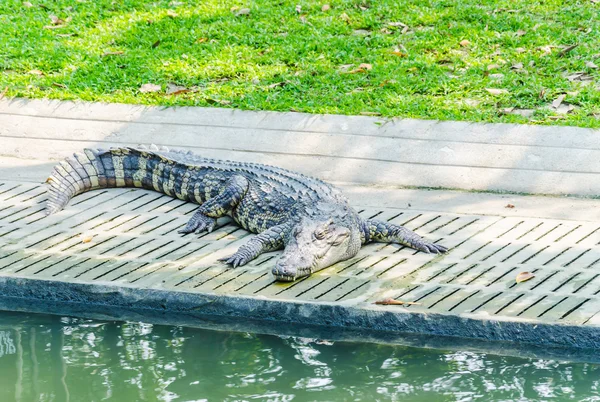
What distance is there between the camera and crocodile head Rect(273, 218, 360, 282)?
19.8 feet

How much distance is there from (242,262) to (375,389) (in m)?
1.41

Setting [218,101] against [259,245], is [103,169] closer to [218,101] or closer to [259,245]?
[218,101]

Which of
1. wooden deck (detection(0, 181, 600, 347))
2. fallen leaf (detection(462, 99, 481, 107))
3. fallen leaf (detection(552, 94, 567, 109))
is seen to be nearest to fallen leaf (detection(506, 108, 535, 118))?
fallen leaf (detection(552, 94, 567, 109))

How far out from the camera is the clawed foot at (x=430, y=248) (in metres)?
6.45

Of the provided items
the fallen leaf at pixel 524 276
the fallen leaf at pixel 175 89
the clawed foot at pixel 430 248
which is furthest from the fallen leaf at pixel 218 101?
the fallen leaf at pixel 524 276

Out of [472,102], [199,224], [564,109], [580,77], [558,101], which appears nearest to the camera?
[199,224]

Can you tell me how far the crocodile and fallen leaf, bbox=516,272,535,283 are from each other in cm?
61

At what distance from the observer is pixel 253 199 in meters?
7.04

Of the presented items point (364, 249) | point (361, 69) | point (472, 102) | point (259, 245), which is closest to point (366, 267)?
point (364, 249)

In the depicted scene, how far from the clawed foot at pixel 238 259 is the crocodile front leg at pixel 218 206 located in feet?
2.11

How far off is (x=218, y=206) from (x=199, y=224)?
205mm

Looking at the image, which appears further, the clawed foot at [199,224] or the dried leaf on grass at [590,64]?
the dried leaf on grass at [590,64]

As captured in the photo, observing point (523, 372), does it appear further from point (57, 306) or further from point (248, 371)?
point (57, 306)

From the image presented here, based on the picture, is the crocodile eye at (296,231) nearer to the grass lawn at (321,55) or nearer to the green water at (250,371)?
the green water at (250,371)
